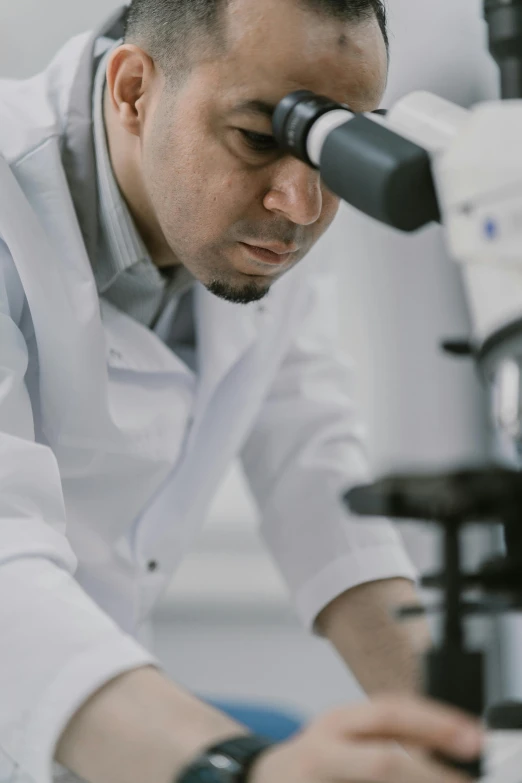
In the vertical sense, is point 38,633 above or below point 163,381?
above

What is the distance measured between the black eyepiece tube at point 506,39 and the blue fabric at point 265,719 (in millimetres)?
957

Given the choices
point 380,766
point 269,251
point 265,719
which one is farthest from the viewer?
point 265,719

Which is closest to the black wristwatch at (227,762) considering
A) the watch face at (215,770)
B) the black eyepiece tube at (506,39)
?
the watch face at (215,770)

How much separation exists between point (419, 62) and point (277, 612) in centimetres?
125

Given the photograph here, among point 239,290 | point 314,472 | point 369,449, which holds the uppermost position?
point 239,290

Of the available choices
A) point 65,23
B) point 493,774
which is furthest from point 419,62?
A: point 493,774

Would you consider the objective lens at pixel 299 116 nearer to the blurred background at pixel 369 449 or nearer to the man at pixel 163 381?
the man at pixel 163 381

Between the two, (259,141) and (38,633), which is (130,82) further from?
(38,633)

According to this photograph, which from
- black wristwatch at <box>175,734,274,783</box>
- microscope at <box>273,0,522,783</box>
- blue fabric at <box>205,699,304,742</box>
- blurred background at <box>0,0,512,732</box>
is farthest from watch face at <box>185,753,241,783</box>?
blurred background at <box>0,0,512,732</box>

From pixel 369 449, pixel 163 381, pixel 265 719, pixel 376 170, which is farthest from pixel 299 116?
pixel 369 449

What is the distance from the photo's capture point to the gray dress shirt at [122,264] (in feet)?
3.57

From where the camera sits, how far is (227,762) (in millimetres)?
571

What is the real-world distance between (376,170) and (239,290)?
0.42m

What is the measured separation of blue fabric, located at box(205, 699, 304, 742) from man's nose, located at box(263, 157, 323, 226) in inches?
29.1
